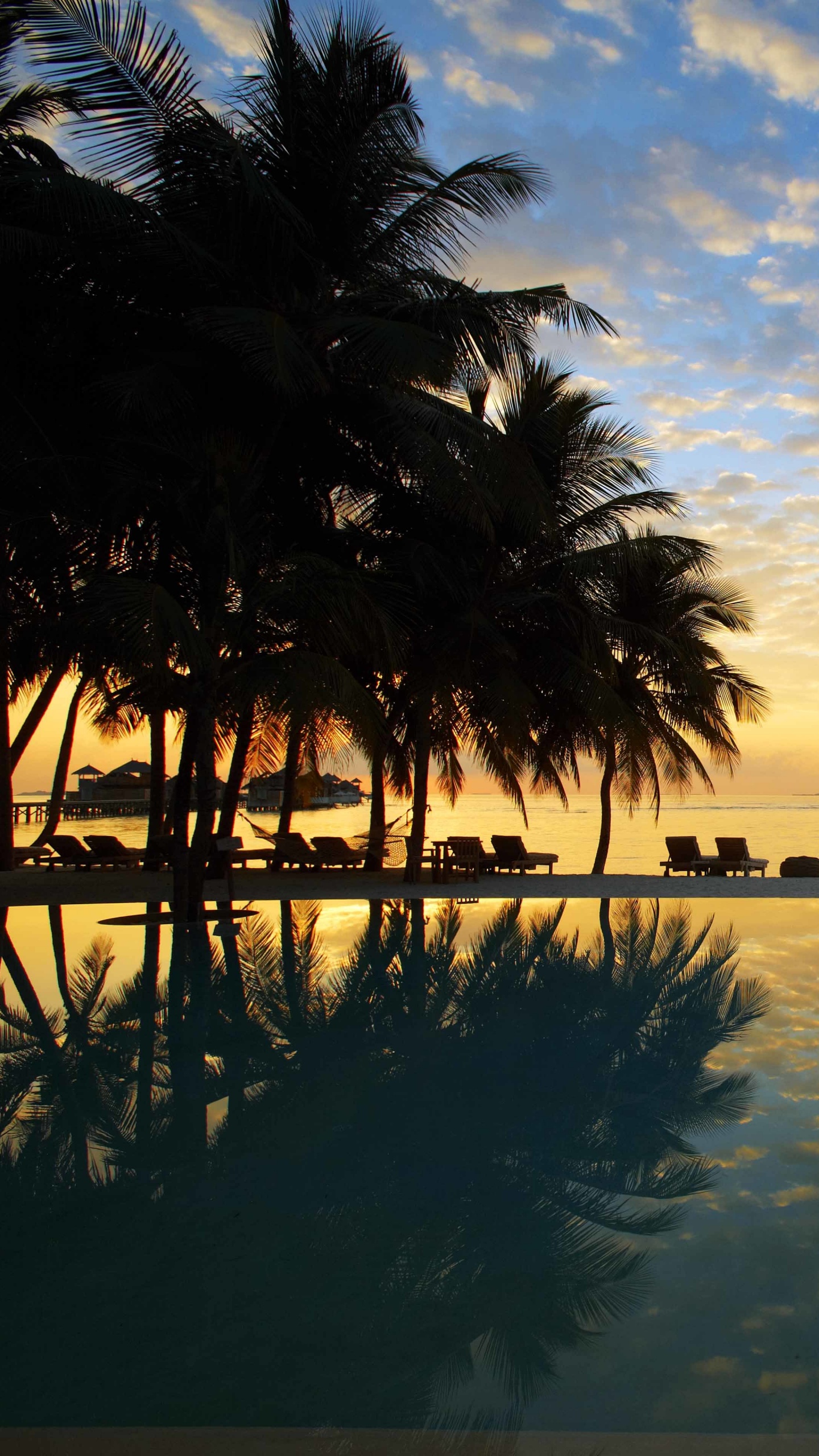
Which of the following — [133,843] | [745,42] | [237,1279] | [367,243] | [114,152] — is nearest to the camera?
[237,1279]

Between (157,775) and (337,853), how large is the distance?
3111 mm

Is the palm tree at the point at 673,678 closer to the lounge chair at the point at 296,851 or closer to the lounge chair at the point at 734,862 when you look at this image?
the lounge chair at the point at 734,862

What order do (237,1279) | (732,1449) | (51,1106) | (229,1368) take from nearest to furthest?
(732,1449) → (229,1368) → (237,1279) → (51,1106)

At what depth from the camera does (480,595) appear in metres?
13.3

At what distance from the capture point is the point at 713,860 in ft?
50.4

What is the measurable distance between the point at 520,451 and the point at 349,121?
3.79m

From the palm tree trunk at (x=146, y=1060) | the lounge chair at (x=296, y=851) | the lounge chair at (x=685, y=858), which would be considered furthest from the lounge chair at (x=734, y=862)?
the palm tree trunk at (x=146, y=1060)

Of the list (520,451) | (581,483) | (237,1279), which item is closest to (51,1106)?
(237,1279)

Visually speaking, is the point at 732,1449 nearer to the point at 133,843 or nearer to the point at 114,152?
the point at 114,152

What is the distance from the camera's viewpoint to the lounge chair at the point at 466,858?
1434 cm

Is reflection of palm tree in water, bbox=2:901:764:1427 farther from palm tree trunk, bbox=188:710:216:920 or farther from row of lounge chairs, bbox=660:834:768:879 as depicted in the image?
row of lounge chairs, bbox=660:834:768:879

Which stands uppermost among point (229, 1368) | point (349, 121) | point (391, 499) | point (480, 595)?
point (349, 121)

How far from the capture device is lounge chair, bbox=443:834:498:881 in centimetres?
1434

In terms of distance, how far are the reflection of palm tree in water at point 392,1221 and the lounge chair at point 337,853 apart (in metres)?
8.86
